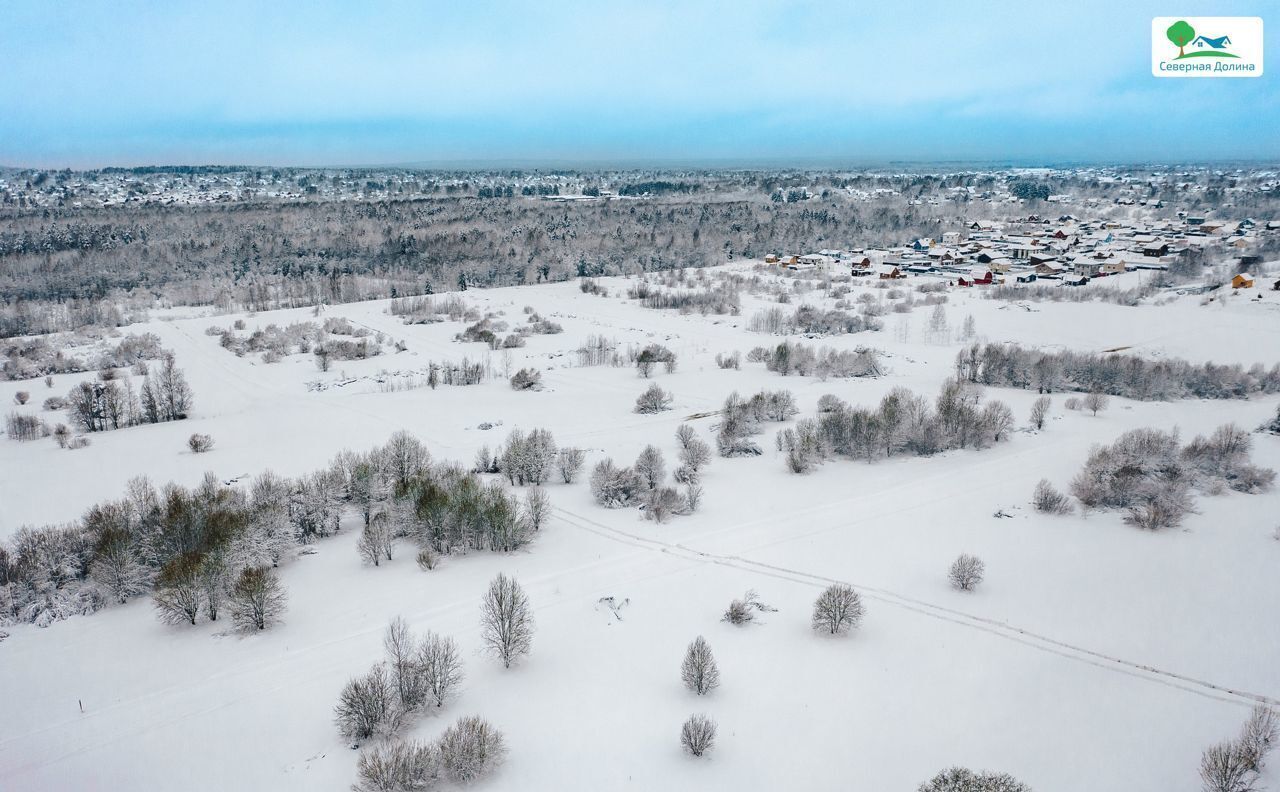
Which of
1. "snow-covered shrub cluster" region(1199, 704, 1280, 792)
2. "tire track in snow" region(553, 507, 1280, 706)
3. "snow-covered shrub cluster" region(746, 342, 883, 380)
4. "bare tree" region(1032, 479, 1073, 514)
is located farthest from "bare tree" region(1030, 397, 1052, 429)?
→ "snow-covered shrub cluster" region(1199, 704, 1280, 792)

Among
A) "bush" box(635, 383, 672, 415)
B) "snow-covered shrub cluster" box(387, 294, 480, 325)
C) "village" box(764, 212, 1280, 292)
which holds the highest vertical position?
"village" box(764, 212, 1280, 292)

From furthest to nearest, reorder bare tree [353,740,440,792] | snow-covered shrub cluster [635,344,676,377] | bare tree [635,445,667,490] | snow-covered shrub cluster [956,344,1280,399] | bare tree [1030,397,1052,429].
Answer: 1. snow-covered shrub cluster [635,344,676,377]
2. snow-covered shrub cluster [956,344,1280,399]
3. bare tree [1030,397,1052,429]
4. bare tree [635,445,667,490]
5. bare tree [353,740,440,792]

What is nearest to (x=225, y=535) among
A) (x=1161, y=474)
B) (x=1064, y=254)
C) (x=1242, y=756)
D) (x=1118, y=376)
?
(x=1242, y=756)

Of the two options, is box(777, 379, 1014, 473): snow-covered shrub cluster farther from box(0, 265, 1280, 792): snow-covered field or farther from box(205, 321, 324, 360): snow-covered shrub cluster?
box(205, 321, 324, 360): snow-covered shrub cluster

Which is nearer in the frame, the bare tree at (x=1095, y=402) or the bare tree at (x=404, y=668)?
the bare tree at (x=404, y=668)

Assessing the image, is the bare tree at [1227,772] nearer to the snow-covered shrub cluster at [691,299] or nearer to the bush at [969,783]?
the bush at [969,783]

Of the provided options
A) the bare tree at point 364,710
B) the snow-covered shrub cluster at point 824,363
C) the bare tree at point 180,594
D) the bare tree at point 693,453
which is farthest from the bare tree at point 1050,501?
the bare tree at point 180,594

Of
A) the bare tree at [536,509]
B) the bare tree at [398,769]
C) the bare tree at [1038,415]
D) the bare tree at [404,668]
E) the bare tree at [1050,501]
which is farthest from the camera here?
the bare tree at [1038,415]
